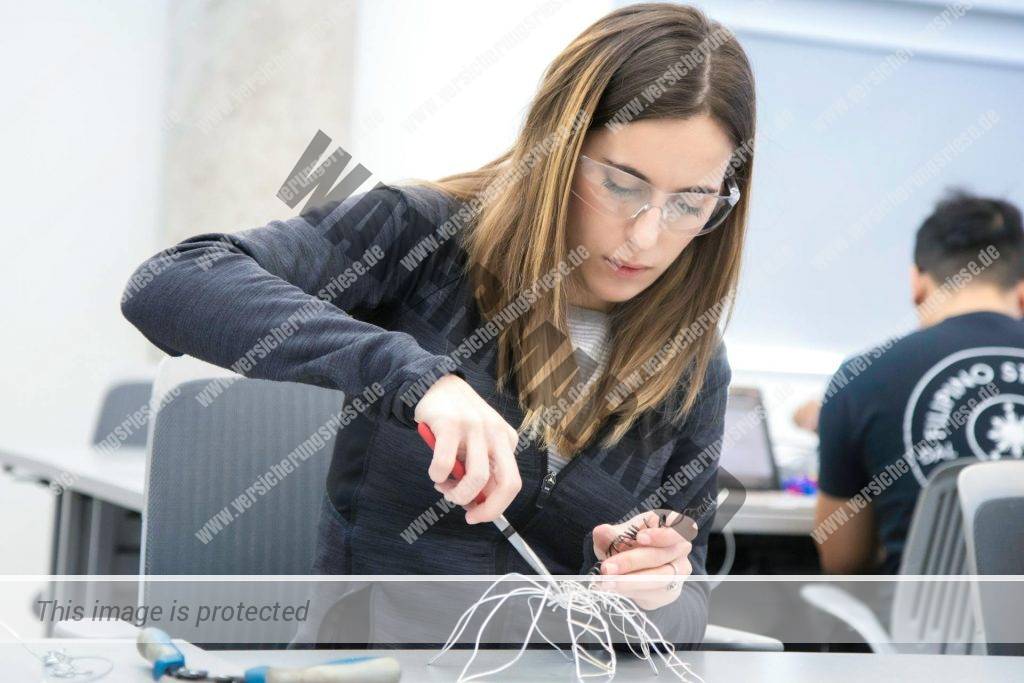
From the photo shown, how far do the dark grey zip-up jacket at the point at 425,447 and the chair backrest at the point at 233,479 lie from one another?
208 mm

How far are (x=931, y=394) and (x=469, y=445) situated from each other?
5.25 ft

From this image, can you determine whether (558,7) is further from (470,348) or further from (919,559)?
(470,348)

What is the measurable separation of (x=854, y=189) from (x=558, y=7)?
4.04 ft

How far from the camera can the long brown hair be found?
3.60 feet

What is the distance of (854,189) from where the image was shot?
374 centimetres

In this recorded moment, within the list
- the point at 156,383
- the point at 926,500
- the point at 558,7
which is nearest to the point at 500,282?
the point at 156,383

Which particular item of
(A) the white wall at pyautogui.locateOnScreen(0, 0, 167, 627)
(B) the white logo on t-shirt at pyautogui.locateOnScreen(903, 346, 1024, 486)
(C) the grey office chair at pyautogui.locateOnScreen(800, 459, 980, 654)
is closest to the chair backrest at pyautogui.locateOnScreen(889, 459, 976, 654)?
(C) the grey office chair at pyautogui.locateOnScreen(800, 459, 980, 654)

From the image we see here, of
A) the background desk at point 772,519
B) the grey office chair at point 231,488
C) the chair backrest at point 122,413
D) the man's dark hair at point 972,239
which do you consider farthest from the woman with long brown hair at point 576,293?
the chair backrest at point 122,413

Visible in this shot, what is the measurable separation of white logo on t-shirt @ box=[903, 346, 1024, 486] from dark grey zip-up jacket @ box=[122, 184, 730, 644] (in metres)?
0.98

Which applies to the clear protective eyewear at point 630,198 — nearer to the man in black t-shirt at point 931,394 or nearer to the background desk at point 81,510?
the man in black t-shirt at point 931,394

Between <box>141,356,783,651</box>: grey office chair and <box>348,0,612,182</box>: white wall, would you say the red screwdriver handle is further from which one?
<box>348,0,612,182</box>: white wall

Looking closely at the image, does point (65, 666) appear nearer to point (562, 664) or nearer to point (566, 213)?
point (562, 664)

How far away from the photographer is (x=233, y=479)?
1369mm

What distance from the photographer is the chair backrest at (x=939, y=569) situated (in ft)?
5.81
